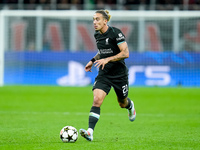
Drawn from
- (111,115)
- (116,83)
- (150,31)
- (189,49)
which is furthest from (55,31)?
(116,83)

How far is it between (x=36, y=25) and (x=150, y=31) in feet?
19.7

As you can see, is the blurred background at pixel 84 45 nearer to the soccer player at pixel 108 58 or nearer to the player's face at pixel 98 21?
the soccer player at pixel 108 58

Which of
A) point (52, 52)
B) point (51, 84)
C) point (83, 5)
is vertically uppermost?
point (83, 5)

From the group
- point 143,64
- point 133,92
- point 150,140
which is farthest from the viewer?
point 143,64

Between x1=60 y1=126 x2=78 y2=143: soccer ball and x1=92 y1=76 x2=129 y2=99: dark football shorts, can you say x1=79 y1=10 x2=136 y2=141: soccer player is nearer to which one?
x1=92 y1=76 x2=129 y2=99: dark football shorts

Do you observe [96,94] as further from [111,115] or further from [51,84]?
[51,84]

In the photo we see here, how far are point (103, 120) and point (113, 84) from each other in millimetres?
2954

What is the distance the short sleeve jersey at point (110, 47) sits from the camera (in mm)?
8453

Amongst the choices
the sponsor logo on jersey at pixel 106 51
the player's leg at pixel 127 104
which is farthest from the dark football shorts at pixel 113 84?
the sponsor logo on jersey at pixel 106 51

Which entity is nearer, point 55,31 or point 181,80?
point 181,80

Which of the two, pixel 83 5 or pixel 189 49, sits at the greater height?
pixel 83 5

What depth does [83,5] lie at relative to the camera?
26.0 meters

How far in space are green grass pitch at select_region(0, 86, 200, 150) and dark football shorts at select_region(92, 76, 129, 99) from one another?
32.3 inches

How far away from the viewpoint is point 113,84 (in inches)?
343
